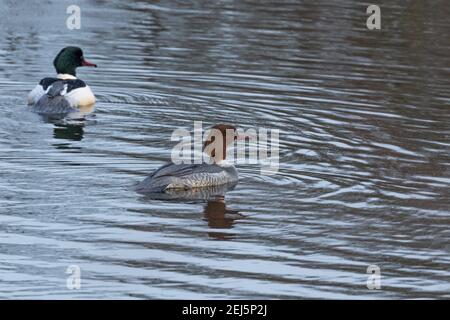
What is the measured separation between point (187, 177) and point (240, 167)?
127 cm

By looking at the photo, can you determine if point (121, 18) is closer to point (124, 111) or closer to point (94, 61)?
point (94, 61)

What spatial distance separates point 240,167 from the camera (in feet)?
47.5

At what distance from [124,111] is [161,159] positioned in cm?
296

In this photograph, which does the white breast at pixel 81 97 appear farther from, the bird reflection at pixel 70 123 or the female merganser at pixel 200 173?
the female merganser at pixel 200 173

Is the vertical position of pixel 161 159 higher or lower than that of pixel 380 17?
lower

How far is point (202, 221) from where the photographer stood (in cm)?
1216

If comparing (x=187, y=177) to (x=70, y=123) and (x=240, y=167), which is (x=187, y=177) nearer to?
(x=240, y=167)

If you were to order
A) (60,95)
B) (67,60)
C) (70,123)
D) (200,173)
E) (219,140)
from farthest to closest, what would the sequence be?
(67,60), (60,95), (70,123), (219,140), (200,173)

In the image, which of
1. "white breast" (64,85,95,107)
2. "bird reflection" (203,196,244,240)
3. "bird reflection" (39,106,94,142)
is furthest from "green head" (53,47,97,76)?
"bird reflection" (203,196,244,240)

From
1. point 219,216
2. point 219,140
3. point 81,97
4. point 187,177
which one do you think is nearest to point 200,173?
point 187,177

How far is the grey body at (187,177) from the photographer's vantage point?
13062mm
